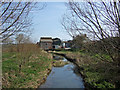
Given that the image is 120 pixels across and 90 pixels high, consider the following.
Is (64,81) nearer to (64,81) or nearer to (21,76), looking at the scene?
(64,81)

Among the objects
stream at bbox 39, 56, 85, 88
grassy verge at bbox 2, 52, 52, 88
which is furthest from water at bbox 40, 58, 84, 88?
grassy verge at bbox 2, 52, 52, 88

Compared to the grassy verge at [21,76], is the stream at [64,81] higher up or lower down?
lower down

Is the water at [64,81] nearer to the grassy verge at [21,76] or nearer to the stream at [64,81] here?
the stream at [64,81]

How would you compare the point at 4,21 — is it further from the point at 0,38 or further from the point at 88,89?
the point at 88,89

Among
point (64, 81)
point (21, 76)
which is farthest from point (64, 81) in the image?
point (21, 76)

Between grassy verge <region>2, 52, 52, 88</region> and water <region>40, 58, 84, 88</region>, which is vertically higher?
grassy verge <region>2, 52, 52, 88</region>

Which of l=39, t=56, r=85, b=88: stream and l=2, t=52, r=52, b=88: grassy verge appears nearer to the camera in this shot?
l=2, t=52, r=52, b=88: grassy verge

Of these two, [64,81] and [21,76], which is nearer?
[21,76]

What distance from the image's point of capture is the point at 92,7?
2957 mm

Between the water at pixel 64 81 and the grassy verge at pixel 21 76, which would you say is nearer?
the grassy verge at pixel 21 76

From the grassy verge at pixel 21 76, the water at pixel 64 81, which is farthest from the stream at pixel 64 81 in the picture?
the grassy verge at pixel 21 76

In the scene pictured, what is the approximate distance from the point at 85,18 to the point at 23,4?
153 cm

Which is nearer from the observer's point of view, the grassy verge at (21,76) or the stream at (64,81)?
the grassy verge at (21,76)

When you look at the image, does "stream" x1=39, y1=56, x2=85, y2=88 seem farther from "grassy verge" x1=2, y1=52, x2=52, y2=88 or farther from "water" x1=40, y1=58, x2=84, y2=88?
"grassy verge" x1=2, y1=52, x2=52, y2=88
